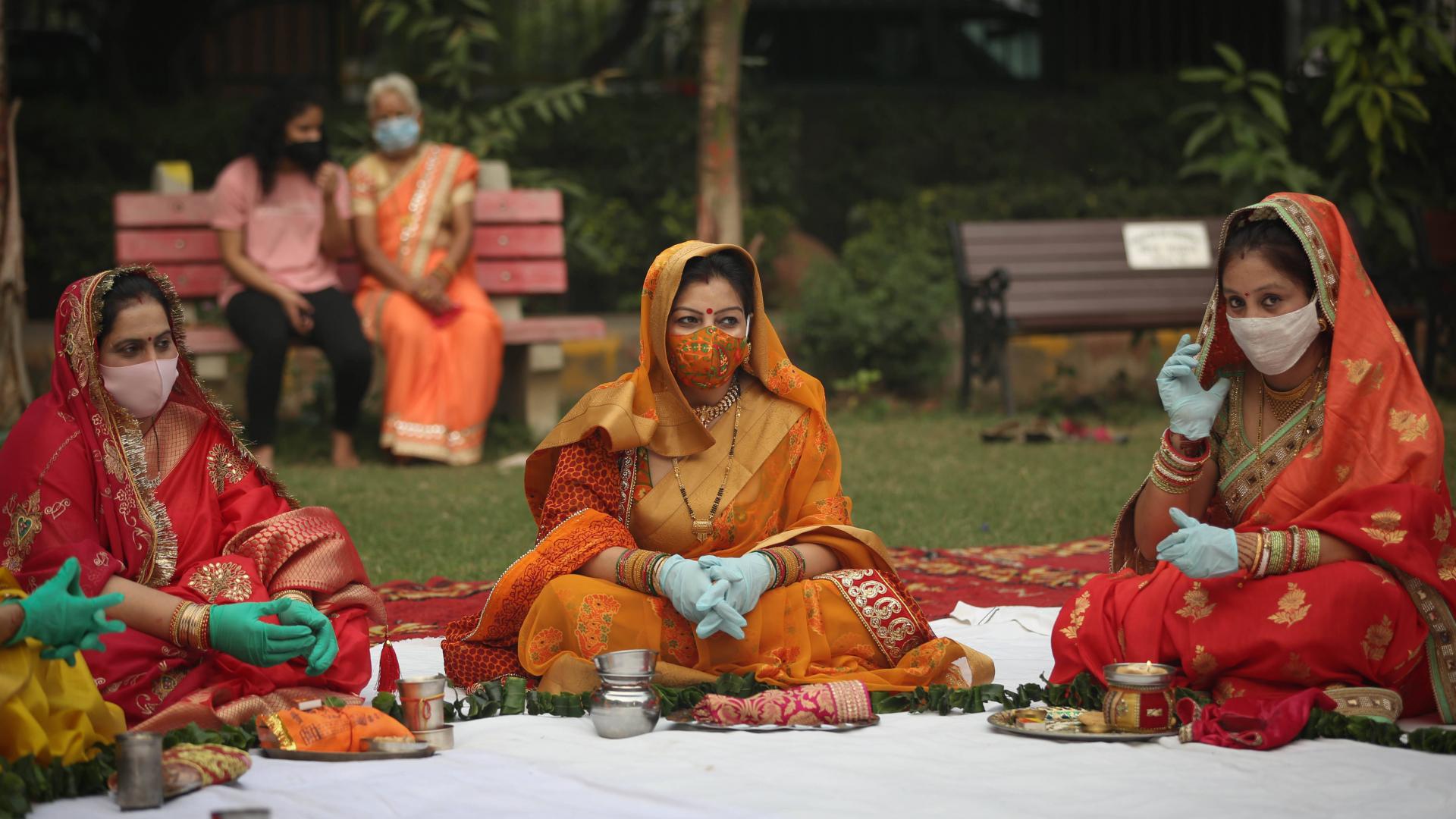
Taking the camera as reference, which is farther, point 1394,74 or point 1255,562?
point 1394,74

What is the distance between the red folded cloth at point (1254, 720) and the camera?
11.5 feet

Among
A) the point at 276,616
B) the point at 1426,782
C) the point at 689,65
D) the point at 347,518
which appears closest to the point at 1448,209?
the point at 689,65

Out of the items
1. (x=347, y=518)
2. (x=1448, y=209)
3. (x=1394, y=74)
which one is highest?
(x=1394, y=74)

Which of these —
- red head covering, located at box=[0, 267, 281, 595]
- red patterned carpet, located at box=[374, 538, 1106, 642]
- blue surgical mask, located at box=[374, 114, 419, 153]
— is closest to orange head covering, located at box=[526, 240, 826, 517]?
red head covering, located at box=[0, 267, 281, 595]

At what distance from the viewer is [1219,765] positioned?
3.36 meters

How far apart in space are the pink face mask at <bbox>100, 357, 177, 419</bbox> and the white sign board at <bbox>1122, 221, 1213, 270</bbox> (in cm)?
764

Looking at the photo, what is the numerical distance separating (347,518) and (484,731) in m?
3.35

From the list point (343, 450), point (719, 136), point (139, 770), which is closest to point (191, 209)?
point (343, 450)

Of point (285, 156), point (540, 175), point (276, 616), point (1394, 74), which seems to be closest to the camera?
point (276, 616)

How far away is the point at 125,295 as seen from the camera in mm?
3848

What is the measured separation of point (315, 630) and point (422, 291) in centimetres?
474

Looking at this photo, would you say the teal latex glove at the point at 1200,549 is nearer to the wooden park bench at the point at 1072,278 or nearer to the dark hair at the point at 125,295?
the dark hair at the point at 125,295

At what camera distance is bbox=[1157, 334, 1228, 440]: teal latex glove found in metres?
3.91

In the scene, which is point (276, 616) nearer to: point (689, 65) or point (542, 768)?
point (542, 768)
